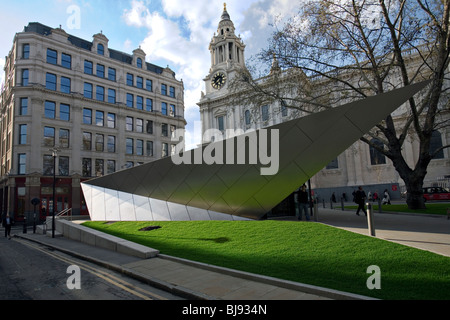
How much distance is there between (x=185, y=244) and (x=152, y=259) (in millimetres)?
1627

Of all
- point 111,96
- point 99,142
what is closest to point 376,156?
point 99,142

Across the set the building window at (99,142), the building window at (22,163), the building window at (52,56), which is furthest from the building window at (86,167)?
the building window at (52,56)

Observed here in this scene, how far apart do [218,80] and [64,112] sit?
36061 mm

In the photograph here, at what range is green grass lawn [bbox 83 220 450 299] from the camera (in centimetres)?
509

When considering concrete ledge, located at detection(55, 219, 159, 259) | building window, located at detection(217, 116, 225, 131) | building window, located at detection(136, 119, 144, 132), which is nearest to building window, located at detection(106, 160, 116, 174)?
building window, located at detection(136, 119, 144, 132)

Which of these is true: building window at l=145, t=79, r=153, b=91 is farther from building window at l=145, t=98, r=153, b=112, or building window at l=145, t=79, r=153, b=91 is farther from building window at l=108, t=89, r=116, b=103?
building window at l=108, t=89, r=116, b=103

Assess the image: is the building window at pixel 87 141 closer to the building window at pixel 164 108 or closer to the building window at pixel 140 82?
the building window at pixel 140 82

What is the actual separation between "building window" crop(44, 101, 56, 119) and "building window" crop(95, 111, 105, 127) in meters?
5.87

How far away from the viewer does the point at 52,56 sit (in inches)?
1517

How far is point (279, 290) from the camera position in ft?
17.8

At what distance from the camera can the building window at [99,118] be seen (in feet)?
139
